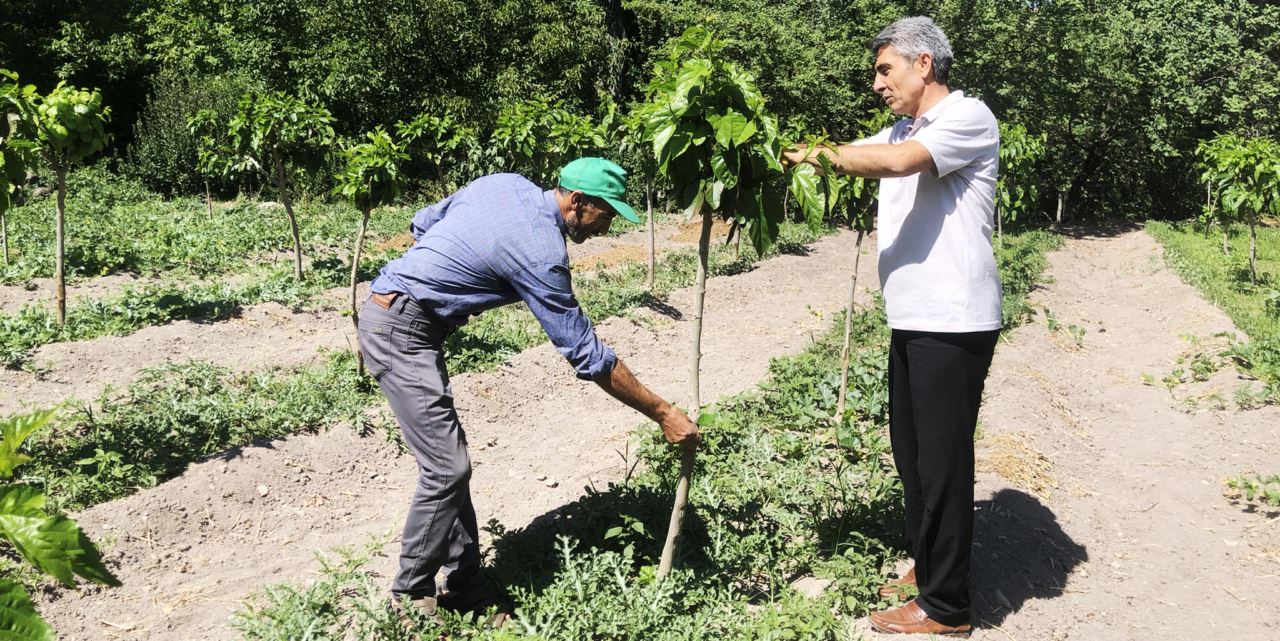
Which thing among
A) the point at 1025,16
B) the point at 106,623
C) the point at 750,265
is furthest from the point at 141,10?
the point at 106,623

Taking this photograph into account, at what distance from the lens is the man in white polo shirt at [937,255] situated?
9.97 ft

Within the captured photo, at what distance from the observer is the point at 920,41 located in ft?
10.1

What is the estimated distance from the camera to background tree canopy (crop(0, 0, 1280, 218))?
780 inches

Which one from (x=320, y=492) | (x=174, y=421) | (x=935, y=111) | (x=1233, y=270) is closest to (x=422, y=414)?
(x=935, y=111)

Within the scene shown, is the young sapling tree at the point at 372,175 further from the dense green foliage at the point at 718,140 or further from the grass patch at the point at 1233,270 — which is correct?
the grass patch at the point at 1233,270

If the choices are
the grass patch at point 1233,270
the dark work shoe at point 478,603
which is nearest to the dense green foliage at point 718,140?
the dark work shoe at point 478,603

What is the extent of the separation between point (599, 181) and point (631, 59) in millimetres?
20348

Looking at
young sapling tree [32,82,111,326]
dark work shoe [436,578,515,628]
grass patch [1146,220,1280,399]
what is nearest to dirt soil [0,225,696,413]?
young sapling tree [32,82,111,326]

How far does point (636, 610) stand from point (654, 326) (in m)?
5.75

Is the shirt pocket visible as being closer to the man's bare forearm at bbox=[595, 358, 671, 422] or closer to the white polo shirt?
the man's bare forearm at bbox=[595, 358, 671, 422]

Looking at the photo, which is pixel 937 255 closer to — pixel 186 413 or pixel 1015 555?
pixel 1015 555

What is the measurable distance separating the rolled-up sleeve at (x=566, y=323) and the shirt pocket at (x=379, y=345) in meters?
0.63

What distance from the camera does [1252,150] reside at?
14.0 m

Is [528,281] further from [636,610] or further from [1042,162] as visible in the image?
[1042,162]
